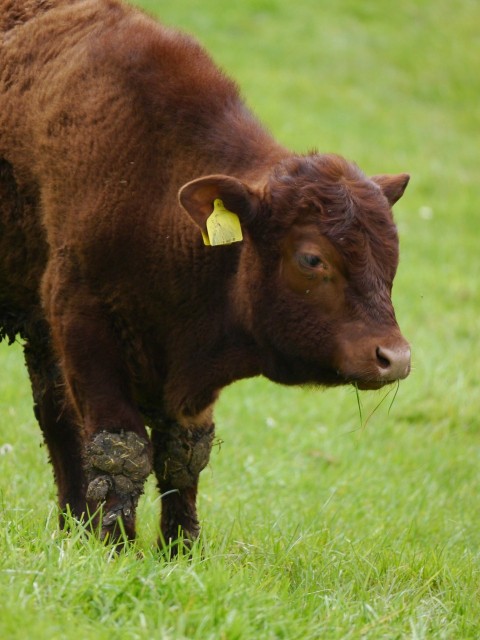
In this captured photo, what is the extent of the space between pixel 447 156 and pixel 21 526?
15.7 m

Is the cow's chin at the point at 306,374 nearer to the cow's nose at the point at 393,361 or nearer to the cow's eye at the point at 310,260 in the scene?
the cow's nose at the point at 393,361

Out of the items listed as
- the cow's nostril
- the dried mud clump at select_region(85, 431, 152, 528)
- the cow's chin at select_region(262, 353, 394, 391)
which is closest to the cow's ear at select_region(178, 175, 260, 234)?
the cow's chin at select_region(262, 353, 394, 391)

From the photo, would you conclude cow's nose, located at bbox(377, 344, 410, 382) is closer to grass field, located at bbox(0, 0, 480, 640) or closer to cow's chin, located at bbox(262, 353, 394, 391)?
cow's chin, located at bbox(262, 353, 394, 391)

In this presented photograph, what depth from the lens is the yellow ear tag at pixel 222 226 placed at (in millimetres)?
4961

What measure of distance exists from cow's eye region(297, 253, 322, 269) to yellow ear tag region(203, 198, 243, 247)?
0.30 metres

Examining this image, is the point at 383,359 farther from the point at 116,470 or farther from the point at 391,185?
the point at 116,470

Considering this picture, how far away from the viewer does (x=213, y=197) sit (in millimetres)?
4977

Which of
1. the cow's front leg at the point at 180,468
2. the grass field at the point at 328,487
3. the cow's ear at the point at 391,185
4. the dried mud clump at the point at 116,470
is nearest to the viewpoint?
the grass field at the point at 328,487

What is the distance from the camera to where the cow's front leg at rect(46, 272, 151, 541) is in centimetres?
527

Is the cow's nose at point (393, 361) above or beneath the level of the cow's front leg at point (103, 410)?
above

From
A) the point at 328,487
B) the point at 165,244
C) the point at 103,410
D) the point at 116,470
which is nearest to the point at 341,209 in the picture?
the point at 165,244

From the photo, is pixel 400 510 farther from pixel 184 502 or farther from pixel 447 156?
pixel 447 156

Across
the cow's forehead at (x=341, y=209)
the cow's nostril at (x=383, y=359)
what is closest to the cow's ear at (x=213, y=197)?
the cow's forehead at (x=341, y=209)

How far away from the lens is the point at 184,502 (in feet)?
19.6
